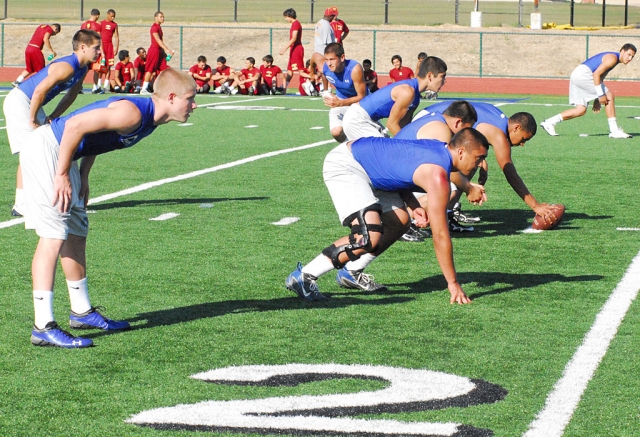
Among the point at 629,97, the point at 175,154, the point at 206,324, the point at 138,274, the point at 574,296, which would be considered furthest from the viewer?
the point at 629,97

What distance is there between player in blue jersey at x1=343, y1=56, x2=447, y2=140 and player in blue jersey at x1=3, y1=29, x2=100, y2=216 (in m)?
2.62

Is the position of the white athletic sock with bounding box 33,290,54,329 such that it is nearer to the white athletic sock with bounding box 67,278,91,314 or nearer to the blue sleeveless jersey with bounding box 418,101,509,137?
the white athletic sock with bounding box 67,278,91,314

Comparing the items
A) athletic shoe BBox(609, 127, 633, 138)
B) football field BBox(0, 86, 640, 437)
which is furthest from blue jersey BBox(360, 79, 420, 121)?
athletic shoe BBox(609, 127, 633, 138)

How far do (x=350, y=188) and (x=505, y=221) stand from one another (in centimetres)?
361

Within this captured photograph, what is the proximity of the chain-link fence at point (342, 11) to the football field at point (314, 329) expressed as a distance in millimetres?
40562

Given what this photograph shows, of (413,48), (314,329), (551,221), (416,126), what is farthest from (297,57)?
(314,329)

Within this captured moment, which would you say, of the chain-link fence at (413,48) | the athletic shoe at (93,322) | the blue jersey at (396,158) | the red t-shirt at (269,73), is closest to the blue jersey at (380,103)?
the blue jersey at (396,158)

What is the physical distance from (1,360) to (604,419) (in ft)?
9.58

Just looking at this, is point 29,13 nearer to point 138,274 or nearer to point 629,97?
point 629,97

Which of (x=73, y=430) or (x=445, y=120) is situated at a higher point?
(x=445, y=120)

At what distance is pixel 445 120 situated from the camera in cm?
785

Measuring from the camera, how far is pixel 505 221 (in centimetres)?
1001

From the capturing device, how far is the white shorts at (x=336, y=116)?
11755 millimetres

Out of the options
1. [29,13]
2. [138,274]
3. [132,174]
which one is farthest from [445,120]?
[29,13]
